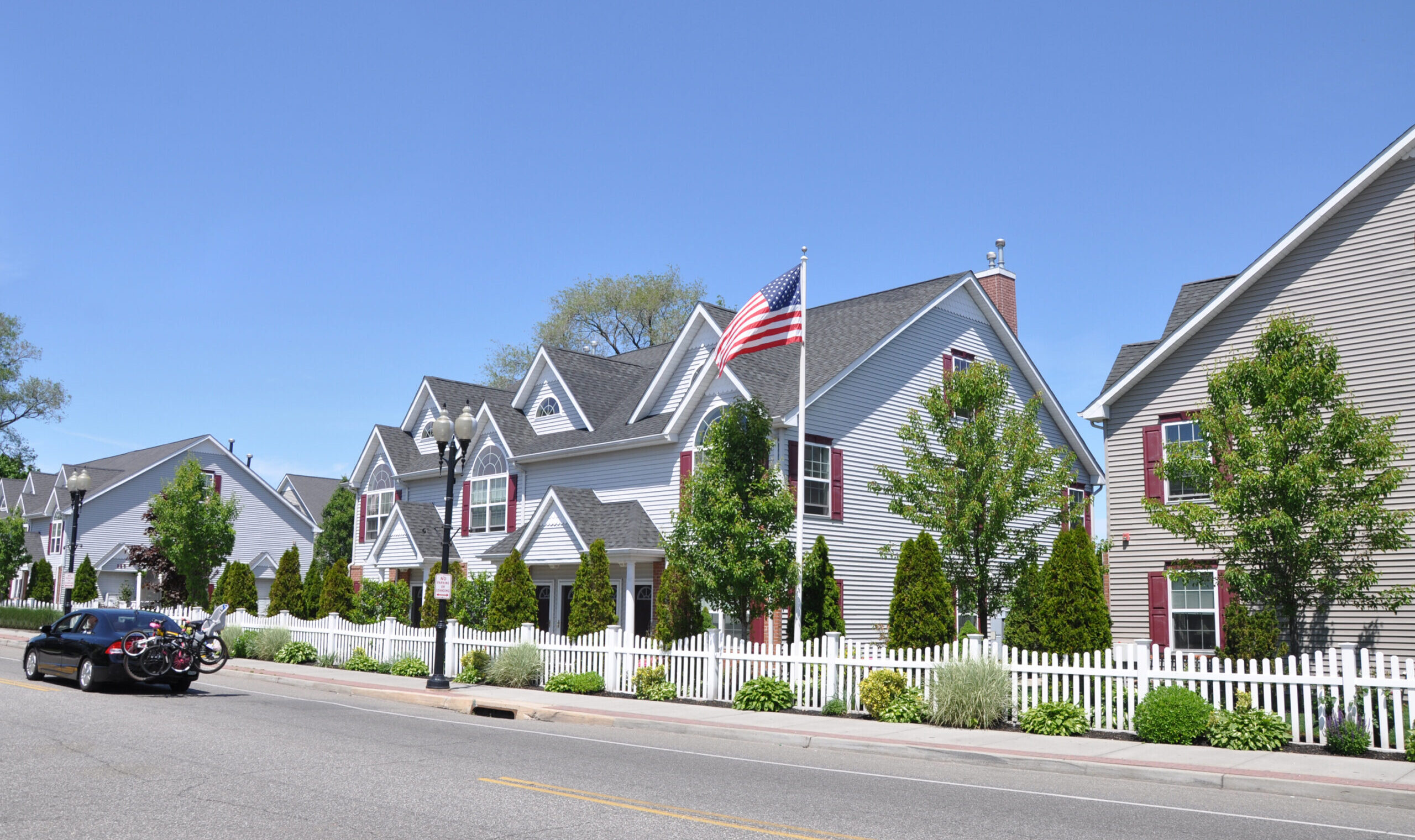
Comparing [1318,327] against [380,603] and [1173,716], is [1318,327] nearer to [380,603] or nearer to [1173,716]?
[1173,716]

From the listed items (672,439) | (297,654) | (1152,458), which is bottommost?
(297,654)

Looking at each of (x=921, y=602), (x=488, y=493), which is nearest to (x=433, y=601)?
(x=488, y=493)

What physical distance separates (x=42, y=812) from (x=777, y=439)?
18940 millimetres

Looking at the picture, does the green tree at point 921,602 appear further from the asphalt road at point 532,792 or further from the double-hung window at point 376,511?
the double-hung window at point 376,511

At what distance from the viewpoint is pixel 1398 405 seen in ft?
68.0

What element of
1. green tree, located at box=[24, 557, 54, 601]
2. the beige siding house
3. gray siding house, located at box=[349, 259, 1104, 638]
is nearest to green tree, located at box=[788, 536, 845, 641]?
gray siding house, located at box=[349, 259, 1104, 638]

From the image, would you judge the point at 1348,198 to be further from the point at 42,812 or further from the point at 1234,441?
the point at 42,812

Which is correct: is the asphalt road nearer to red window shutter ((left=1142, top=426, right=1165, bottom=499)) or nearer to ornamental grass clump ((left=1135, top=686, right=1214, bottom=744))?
ornamental grass clump ((left=1135, top=686, right=1214, bottom=744))

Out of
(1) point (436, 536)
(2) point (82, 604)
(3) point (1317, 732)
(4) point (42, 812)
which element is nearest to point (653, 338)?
(1) point (436, 536)

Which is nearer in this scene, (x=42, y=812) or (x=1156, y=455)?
(x=42, y=812)

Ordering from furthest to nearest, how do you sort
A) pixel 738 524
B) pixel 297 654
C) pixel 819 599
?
1. pixel 297 654
2. pixel 819 599
3. pixel 738 524

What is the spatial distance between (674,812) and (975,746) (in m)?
6.42

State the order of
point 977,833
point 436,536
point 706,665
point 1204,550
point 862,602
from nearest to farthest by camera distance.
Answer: point 977,833 → point 706,665 → point 1204,550 → point 862,602 → point 436,536

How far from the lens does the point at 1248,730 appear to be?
14.1 metres
